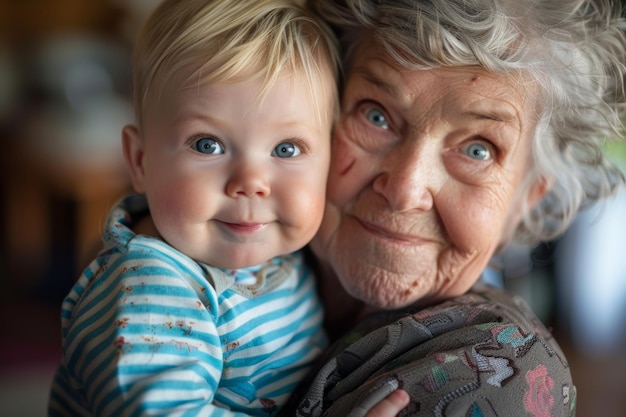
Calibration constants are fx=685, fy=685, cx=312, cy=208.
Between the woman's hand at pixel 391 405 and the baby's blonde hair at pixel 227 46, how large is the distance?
507 mm

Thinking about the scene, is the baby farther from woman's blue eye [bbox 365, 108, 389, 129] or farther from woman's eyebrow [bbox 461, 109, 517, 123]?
woman's eyebrow [bbox 461, 109, 517, 123]

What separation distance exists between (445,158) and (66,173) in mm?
3482

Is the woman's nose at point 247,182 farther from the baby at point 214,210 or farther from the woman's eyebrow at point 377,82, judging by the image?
the woman's eyebrow at point 377,82

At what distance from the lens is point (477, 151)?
1.25m

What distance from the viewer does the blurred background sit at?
12.3 feet

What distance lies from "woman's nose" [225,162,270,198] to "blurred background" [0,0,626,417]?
2.88 meters

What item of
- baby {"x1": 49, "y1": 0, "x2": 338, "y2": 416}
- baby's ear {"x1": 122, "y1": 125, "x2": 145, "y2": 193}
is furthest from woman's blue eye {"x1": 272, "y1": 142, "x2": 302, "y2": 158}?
baby's ear {"x1": 122, "y1": 125, "x2": 145, "y2": 193}

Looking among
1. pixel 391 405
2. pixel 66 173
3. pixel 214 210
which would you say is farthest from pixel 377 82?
pixel 66 173

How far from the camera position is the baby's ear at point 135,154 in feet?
4.06

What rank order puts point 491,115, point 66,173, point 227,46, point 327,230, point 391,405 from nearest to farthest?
point 391,405
point 227,46
point 491,115
point 327,230
point 66,173

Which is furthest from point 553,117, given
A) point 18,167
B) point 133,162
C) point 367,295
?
point 18,167

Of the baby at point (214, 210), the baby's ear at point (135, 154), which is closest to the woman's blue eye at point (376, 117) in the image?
the baby at point (214, 210)

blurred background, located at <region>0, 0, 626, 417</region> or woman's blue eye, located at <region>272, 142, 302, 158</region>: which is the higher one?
woman's blue eye, located at <region>272, 142, 302, 158</region>

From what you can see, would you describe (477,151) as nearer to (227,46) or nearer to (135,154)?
(227,46)
